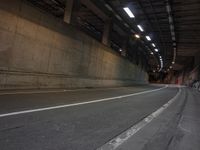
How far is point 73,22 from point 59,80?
5.04m

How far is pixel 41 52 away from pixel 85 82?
6.39 meters

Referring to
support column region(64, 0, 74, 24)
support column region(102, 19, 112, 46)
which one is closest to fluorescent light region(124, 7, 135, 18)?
support column region(102, 19, 112, 46)

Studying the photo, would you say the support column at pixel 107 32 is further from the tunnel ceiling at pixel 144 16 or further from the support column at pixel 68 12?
the support column at pixel 68 12

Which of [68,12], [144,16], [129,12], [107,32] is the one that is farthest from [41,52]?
[144,16]

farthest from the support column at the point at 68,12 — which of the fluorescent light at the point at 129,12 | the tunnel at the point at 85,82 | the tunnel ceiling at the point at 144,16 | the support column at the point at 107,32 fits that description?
the support column at the point at 107,32

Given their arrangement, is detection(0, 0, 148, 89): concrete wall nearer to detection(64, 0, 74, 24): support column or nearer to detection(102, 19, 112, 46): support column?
detection(64, 0, 74, 24): support column

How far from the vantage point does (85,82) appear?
19.4 m

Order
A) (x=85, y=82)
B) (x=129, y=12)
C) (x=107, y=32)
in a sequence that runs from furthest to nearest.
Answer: (x=107, y=32) → (x=129, y=12) → (x=85, y=82)

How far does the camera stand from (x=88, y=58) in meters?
20.0

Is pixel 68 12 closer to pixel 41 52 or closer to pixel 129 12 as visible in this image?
pixel 41 52

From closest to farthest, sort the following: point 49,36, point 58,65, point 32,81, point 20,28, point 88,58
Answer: point 20,28, point 32,81, point 49,36, point 58,65, point 88,58

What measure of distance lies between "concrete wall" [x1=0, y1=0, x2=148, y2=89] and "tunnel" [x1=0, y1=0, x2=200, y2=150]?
5 centimetres

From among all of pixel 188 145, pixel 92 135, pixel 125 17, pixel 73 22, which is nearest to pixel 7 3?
pixel 73 22

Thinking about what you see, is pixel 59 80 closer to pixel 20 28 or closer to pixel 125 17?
pixel 20 28
